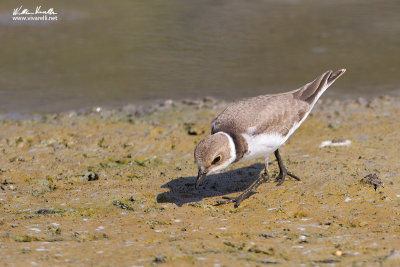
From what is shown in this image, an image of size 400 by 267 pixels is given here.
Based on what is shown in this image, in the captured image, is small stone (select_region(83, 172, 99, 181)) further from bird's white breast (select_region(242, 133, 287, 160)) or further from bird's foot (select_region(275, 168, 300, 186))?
bird's foot (select_region(275, 168, 300, 186))

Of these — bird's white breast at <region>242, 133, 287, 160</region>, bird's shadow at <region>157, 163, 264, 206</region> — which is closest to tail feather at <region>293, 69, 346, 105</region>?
bird's white breast at <region>242, 133, 287, 160</region>

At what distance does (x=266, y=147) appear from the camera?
603 cm

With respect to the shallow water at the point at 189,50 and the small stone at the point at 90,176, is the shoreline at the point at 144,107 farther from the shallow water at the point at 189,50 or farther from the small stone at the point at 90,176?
Answer: the small stone at the point at 90,176

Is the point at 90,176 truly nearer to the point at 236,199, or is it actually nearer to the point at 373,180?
the point at 236,199

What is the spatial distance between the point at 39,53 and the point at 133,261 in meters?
9.26

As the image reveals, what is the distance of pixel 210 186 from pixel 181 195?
1.64 feet

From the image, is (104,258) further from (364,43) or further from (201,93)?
(364,43)

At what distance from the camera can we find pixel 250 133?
19.6ft

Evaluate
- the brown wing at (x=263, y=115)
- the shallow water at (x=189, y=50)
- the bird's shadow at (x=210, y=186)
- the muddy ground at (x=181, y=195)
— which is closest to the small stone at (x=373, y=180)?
the muddy ground at (x=181, y=195)

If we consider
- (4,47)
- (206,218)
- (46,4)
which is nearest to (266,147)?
(206,218)

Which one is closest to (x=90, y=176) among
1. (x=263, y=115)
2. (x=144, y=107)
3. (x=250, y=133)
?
(x=250, y=133)

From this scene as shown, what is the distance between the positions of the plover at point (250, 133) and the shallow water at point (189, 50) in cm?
383

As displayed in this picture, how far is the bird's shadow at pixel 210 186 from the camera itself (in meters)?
6.16

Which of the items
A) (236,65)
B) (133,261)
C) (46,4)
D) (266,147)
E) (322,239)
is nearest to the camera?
(133,261)
